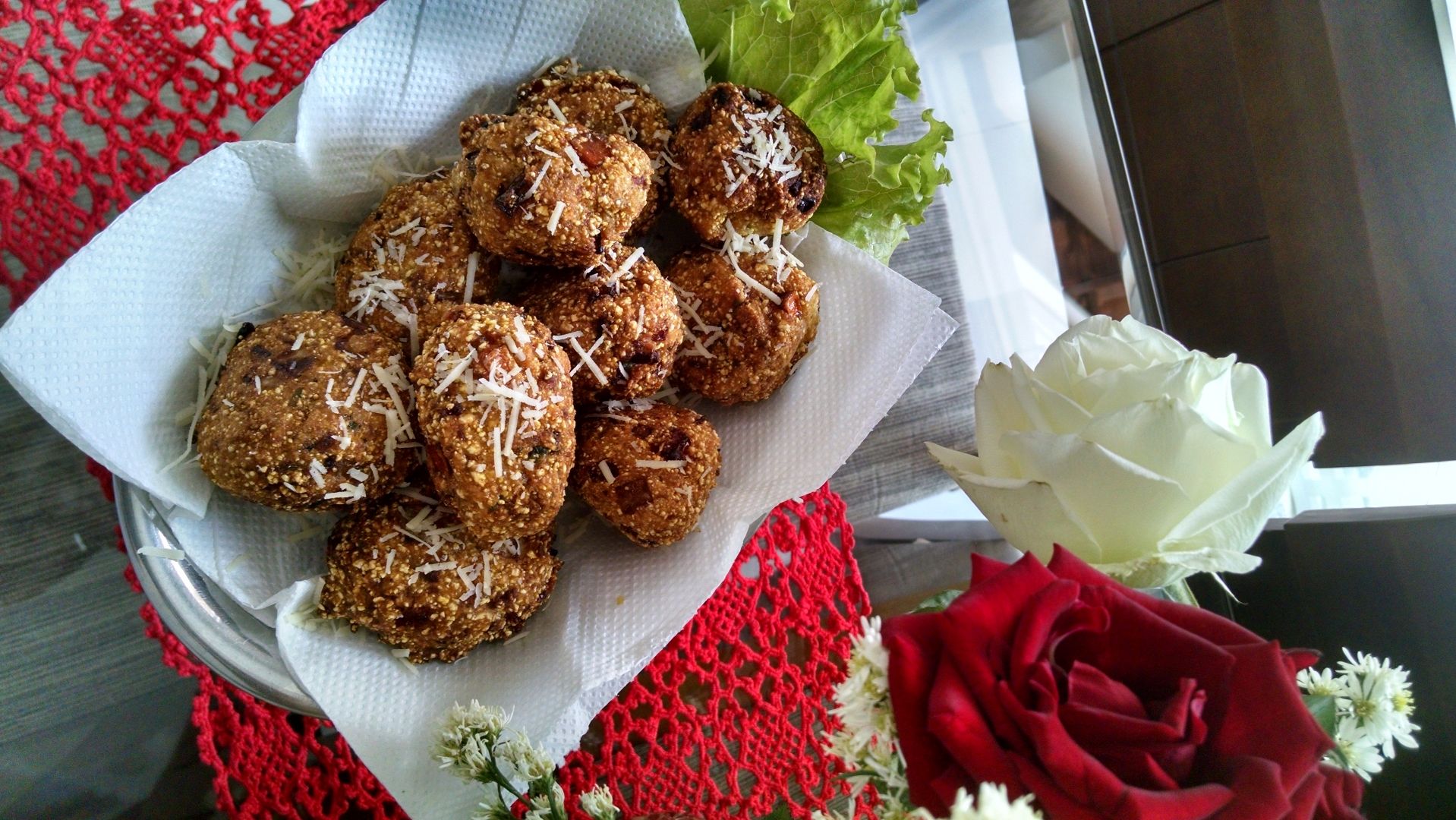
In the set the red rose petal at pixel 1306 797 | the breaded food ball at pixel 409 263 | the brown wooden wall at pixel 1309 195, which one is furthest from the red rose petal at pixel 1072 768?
the brown wooden wall at pixel 1309 195

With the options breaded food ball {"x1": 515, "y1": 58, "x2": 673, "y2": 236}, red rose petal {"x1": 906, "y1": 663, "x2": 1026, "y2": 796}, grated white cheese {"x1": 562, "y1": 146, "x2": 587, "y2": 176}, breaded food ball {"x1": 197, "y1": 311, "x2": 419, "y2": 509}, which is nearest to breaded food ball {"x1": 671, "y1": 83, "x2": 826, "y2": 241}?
breaded food ball {"x1": 515, "y1": 58, "x2": 673, "y2": 236}

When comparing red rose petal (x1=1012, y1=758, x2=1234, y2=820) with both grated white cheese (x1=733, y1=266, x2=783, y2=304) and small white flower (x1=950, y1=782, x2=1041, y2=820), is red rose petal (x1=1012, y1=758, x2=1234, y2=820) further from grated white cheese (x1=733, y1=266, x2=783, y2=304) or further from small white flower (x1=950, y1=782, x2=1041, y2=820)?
grated white cheese (x1=733, y1=266, x2=783, y2=304)

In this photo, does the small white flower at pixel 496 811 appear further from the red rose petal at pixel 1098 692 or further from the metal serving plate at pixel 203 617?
the red rose petal at pixel 1098 692

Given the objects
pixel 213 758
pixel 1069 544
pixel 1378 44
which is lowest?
pixel 213 758

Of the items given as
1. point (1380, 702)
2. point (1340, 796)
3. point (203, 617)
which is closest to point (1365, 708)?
point (1380, 702)

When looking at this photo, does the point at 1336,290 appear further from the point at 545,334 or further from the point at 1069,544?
the point at 545,334

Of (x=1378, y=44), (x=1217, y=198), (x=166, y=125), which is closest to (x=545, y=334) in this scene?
(x=166, y=125)

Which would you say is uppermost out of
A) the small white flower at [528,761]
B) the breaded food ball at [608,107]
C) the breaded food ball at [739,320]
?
the breaded food ball at [608,107]
